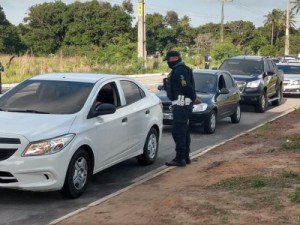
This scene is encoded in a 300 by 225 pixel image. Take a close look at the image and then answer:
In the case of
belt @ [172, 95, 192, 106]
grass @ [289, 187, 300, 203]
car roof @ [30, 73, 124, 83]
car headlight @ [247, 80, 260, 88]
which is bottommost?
grass @ [289, 187, 300, 203]

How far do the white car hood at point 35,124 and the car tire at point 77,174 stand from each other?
392 millimetres

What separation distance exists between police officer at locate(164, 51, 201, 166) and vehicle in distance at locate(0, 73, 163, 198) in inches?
18.3

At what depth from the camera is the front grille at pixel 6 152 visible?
674 centimetres

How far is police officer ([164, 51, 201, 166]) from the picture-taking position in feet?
30.3

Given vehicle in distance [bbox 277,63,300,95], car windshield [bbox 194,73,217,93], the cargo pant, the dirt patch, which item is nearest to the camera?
the dirt patch

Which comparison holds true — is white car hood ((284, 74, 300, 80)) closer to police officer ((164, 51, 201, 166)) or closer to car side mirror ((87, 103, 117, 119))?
police officer ((164, 51, 201, 166))

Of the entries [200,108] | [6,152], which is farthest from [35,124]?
[200,108]

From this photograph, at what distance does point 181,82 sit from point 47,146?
3.02 metres

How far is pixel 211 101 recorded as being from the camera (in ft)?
44.8

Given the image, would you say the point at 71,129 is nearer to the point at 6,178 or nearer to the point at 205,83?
the point at 6,178

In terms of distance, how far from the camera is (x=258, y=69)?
19797 millimetres

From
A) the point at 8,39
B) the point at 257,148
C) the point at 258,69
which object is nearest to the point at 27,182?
the point at 257,148

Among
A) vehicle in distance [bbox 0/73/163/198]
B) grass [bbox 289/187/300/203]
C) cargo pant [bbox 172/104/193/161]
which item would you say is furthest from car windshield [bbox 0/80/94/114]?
grass [bbox 289/187/300/203]

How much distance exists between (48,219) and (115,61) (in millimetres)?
39960
